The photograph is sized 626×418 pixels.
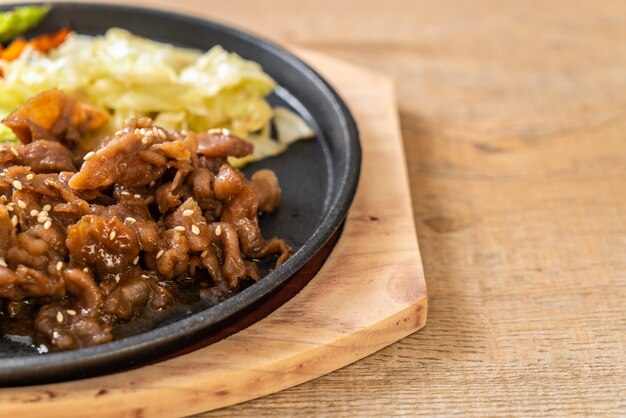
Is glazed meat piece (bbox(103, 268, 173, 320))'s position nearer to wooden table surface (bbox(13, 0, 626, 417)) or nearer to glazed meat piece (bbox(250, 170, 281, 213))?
wooden table surface (bbox(13, 0, 626, 417))

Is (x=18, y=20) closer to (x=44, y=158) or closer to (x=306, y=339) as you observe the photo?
(x=44, y=158)

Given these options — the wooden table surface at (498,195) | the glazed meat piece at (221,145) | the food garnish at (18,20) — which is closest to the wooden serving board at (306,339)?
the wooden table surface at (498,195)

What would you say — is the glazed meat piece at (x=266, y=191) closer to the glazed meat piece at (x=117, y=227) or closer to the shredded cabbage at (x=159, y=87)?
the glazed meat piece at (x=117, y=227)

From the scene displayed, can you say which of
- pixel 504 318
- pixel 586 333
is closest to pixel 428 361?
pixel 504 318

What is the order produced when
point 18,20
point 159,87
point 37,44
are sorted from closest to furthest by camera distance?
point 159,87, point 37,44, point 18,20

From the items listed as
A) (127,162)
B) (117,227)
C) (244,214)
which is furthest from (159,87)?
(117,227)

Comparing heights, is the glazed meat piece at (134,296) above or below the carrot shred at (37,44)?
below

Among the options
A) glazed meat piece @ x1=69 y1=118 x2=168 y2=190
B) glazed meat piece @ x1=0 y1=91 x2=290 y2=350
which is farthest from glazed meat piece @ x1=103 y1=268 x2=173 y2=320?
glazed meat piece @ x1=69 y1=118 x2=168 y2=190
